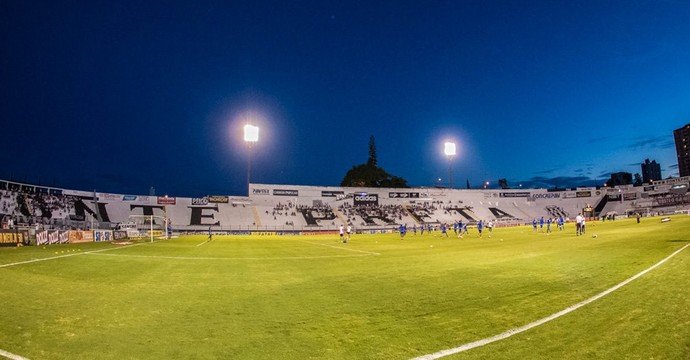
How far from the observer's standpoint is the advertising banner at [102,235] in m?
36.4

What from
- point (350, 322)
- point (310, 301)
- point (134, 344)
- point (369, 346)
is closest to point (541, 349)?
point (369, 346)

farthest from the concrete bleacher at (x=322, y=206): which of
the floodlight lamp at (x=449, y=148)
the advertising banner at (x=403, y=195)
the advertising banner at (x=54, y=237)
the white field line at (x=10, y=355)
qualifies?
the white field line at (x=10, y=355)

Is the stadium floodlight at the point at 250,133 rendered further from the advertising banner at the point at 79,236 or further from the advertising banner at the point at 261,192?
the advertising banner at the point at 79,236

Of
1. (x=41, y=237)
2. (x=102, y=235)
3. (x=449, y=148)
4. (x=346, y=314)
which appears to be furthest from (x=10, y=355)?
(x=449, y=148)

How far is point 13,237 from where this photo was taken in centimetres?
2805

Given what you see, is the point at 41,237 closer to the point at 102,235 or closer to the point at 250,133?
the point at 102,235

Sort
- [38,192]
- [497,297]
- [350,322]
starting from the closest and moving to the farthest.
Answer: [350,322]
[497,297]
[38,192]

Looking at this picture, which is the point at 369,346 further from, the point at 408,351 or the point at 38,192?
the point at 38,192

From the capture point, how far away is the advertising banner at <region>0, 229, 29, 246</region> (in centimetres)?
2753

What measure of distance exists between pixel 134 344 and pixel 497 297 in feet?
24.2

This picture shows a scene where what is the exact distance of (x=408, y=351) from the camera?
16.9 ft

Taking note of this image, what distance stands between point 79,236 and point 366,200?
58.4 meters

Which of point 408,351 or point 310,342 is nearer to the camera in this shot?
point 408,351

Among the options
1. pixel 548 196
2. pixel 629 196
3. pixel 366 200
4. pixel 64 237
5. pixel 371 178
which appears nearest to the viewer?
pixel 64 237
